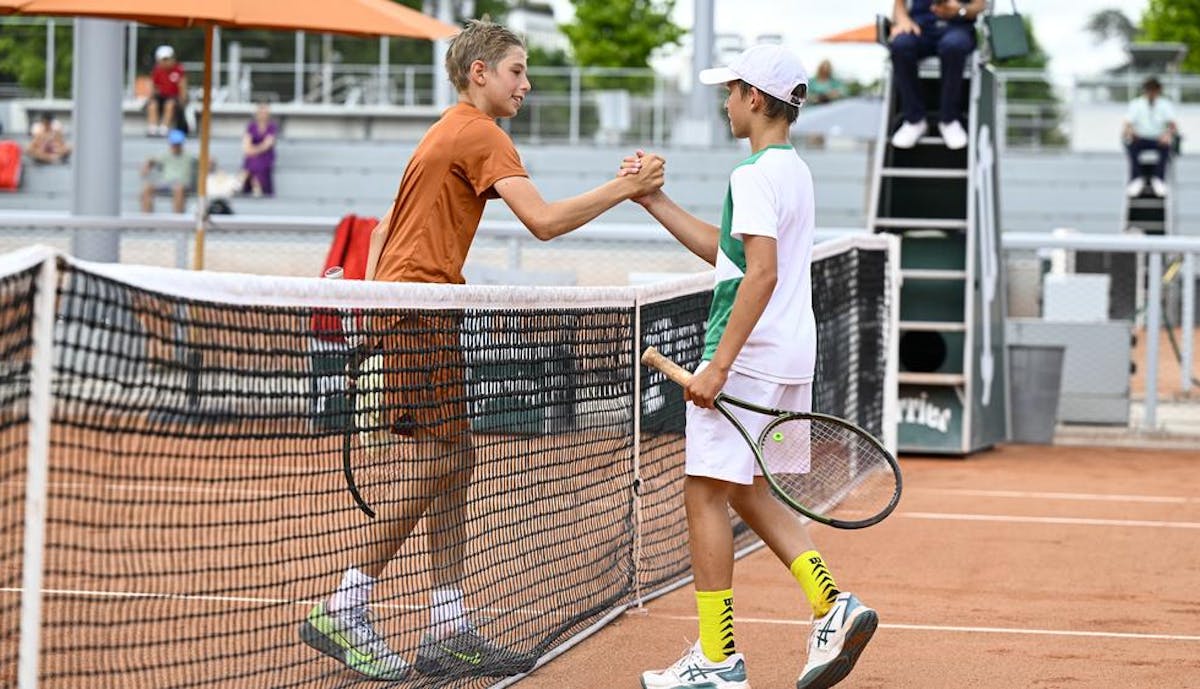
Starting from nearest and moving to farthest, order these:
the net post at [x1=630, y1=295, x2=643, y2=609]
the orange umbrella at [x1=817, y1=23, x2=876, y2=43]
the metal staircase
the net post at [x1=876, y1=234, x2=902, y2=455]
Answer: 1. the net post at [x1=630, y1=295, x2=643, y2=609]
2. the net post at [x1=876, y1=234, x2=902, y2=455]
3. the metal staircase
4. the orange umbrella at [x1=817, y1=23, x2=876, y2=43]

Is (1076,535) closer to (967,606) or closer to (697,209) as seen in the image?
(967,606)

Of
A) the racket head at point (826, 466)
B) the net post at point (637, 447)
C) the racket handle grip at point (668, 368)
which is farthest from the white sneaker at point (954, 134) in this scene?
the racket handle grip at point (668, 368)

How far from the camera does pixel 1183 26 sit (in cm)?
4878

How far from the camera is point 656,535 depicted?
7566 millimetres

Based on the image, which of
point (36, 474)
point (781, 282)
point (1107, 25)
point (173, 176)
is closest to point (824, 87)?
point (173, 176)

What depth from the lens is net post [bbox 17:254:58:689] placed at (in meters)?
3.69

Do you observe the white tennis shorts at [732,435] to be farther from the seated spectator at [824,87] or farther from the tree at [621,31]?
the tree at [621,31]

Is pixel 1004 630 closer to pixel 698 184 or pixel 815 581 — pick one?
pixel 815 581

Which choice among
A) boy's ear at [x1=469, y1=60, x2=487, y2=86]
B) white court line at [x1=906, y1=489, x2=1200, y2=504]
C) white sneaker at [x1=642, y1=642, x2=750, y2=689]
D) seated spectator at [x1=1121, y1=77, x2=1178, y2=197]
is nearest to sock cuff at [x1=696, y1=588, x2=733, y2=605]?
white sneaker at [x1=642, y1=642, x2=750, y2=689]

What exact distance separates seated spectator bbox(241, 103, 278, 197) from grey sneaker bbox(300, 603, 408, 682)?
24125 millimetres

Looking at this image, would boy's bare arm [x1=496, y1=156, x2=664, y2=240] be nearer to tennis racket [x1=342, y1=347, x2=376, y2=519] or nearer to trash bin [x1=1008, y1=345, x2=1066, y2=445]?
tennis racket [x1=342, y1=347, x2=376, y2=519]

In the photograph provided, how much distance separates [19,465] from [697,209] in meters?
25.2

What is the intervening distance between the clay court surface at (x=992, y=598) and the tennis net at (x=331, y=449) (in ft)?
1.12

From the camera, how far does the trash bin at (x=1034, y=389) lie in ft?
41.4
